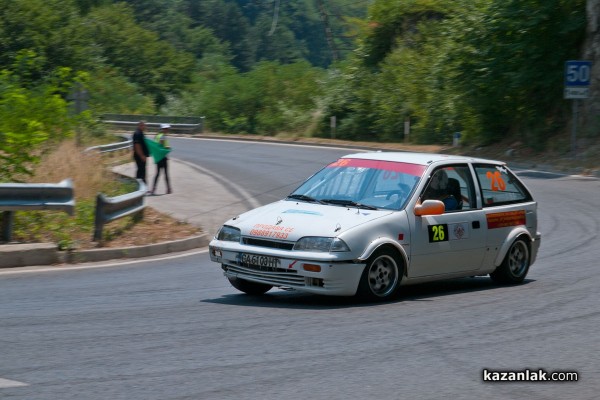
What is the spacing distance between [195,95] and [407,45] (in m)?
20.5

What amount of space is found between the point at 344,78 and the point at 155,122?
11.6 m

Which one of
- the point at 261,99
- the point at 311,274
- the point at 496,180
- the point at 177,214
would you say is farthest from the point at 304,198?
the point at 261,99

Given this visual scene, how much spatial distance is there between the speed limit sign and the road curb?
19363mm

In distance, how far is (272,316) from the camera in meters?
8.88

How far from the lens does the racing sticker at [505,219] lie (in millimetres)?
10961

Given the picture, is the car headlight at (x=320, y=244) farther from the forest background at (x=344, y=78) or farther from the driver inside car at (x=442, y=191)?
the forest background at (x=344, y=78)

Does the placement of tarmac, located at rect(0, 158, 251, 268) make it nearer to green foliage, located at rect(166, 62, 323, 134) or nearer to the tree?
the tree

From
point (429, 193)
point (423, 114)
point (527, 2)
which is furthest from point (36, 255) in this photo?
point (423, 114)

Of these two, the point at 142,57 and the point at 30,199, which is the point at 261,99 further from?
the point at 30,199

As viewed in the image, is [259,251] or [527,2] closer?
[259,251]

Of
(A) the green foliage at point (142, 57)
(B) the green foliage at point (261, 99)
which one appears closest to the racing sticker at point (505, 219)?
(B) the green foliage at point (261, 99)

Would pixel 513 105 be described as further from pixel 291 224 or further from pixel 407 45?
pixel 291 224

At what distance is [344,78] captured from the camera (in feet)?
187

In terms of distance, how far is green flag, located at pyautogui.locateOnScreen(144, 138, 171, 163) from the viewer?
2466cm
